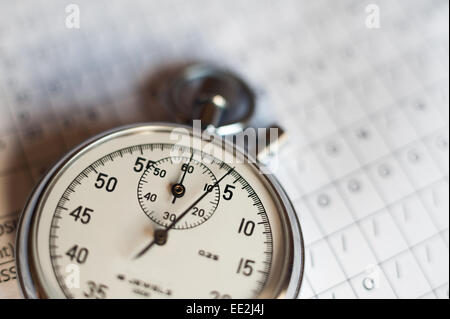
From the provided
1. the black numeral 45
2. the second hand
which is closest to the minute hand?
the second hand

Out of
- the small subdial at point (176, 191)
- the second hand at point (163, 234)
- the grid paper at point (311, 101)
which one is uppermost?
the grid paper at point (311, 101)

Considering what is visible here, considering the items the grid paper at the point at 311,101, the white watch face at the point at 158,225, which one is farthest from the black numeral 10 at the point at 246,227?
the grid paper at the point at 311,101

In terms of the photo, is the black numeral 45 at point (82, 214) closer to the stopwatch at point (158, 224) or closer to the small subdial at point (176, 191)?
the stopwatch at point (158, 224)

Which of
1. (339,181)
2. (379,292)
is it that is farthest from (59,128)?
(379,292)

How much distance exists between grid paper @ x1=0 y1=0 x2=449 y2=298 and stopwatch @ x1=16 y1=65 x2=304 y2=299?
0.19 m

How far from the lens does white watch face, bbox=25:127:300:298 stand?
0.85m

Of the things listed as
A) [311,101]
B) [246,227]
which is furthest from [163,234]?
[311,101]

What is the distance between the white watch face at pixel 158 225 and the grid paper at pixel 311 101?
0.20 metres

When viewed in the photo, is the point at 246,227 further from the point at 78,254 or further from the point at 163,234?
the point at 78,254

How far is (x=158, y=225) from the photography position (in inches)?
35.1

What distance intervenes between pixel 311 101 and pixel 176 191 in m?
0.50

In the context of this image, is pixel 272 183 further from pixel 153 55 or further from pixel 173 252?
pixel 153 55

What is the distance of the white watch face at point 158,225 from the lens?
0.85m
